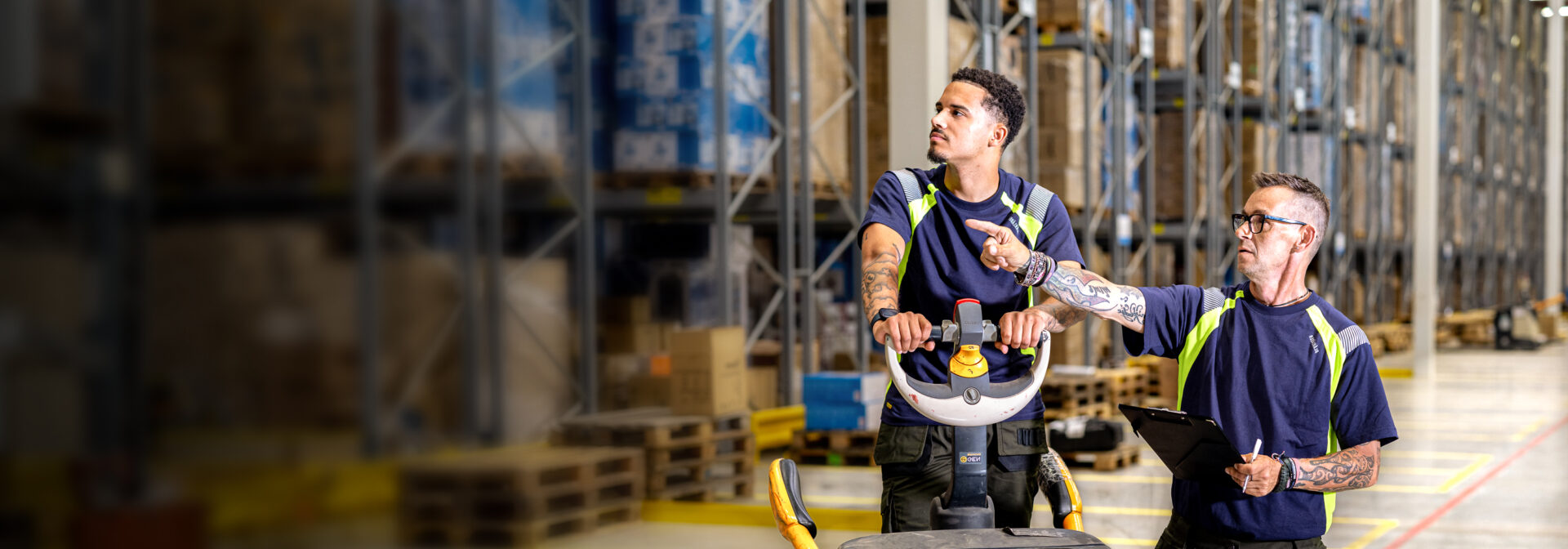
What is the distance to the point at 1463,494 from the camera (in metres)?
7.75

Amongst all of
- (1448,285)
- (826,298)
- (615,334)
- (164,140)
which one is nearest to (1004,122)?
(164,140)

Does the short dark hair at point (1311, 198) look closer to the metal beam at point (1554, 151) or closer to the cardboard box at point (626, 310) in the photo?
the cardboard box at point (626, 310)

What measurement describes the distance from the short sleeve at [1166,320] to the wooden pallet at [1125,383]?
7385 millimetres

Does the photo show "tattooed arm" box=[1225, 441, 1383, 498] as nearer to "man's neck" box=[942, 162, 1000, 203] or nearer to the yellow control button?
the yellow control button

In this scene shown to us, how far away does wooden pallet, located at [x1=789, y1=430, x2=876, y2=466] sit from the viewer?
853 centimetres

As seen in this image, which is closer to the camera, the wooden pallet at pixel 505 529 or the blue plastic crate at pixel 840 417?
the wooden pallet at pixel 505 529

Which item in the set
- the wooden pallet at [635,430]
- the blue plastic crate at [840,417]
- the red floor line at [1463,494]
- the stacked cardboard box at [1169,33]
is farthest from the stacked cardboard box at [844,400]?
the stacked cardboard box at [1169,33]

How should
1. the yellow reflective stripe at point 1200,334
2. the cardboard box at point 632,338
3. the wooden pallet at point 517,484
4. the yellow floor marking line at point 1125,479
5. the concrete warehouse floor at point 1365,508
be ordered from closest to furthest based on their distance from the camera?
the yellow reflective stripe at point 1200,334 < the wooden pallet at point 517,484 < the concrete warehouse floor at point 1365,508 < the yellow floor marking line at point 1125,479 < the cardboard box at point 632,338

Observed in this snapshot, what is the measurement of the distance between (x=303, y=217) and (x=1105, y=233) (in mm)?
9028

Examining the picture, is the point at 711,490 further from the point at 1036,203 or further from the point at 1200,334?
the point at 1200,334

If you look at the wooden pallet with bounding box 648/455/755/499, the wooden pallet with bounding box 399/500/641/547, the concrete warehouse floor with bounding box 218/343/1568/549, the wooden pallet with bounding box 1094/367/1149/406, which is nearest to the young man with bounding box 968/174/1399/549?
the concrete warehouse floor with bounding box 218/343/1568/549

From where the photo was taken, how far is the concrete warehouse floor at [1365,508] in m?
6.55

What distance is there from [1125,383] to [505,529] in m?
6.29

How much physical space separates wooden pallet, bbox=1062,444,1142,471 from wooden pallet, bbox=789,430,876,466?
1.29 metres
